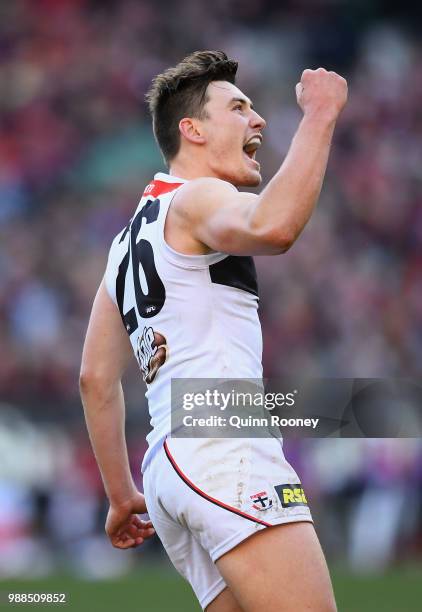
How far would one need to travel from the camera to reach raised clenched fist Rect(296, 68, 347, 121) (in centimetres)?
321

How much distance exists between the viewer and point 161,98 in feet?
12.8

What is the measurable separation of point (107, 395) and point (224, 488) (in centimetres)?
78

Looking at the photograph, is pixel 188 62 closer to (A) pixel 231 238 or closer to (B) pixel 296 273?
(A) pixel 231 238

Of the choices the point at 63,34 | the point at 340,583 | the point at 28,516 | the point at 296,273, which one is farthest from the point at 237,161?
the point at 63,34

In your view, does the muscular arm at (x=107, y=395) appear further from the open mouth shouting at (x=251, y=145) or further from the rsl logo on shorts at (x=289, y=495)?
the rsl logo on shorts at (x=289, y=495)

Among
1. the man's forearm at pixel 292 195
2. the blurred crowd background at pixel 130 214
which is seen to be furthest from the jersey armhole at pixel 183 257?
the blurred crowd background at pixel 130 214

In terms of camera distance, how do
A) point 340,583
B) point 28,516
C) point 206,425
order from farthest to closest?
point 28,516 → point 340,583 → point 206,425

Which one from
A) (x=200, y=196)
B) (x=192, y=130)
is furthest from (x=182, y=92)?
(x=200, y=196)

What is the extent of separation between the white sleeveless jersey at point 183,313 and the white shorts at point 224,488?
0.13m

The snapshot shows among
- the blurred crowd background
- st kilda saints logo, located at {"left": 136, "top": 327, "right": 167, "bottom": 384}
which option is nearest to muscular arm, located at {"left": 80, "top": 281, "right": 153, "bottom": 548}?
st kilda saints logo, located at {"left": 136, "top": 327, "right": 167, "bottom": 384}

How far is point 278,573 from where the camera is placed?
3156 mm

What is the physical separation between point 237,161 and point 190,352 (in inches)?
27.7

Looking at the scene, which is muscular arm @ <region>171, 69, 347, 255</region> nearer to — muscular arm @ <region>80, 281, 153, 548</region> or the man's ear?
→ the man's ear

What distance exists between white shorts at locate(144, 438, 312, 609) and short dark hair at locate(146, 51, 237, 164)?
1057 mm
